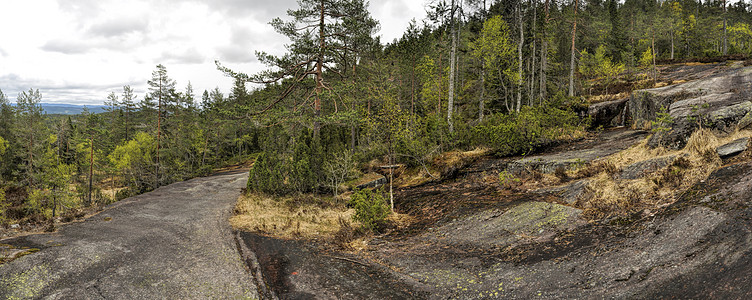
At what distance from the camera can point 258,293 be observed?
659 cm

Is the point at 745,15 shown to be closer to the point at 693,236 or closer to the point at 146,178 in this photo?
the point at 693,236

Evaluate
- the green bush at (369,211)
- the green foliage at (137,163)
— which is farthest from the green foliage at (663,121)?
the green foliage at (137,163)

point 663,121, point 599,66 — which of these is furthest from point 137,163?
point 599,66

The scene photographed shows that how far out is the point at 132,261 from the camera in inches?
307

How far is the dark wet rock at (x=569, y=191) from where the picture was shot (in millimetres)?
8367

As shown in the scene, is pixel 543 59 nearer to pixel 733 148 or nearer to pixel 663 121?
pixel 663 121

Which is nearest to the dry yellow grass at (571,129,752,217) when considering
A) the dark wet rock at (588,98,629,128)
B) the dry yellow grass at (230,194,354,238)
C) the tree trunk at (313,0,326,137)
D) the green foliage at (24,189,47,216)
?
the dry yellow grass at (230,194,354,238)

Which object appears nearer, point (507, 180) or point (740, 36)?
point (507, 180)

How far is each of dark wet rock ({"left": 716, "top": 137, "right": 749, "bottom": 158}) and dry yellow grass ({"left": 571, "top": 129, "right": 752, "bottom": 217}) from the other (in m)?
0.13

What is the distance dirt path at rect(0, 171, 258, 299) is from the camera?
6.31m

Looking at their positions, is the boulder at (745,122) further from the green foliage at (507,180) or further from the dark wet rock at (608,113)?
the dark wet rock at (608,113)

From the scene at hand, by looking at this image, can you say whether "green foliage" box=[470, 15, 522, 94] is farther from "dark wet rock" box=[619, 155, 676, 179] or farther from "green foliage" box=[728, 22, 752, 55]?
"green foliage" box=[728, 22, 752, 55]

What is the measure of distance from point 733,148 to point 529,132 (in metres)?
7.35

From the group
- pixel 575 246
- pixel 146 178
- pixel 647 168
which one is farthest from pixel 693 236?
pixel 146 178
